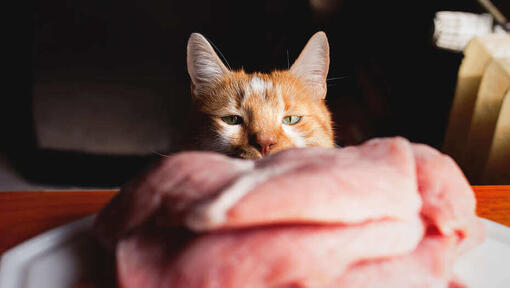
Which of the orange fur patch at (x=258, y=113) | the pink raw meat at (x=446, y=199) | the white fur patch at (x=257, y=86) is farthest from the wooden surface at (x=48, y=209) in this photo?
the white fur patch at (x=257, y=86)

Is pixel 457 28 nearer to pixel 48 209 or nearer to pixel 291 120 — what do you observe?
pixel 291 120

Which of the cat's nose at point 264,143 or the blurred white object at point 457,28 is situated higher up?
the blurred white object at point 457,28

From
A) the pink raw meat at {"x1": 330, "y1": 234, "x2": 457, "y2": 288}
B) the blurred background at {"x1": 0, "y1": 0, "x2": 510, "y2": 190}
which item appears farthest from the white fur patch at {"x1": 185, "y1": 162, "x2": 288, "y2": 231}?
the blurred background at {"x1": 0, "y1": 0, "x2": 510, "y2": 190}

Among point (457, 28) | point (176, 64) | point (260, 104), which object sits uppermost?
point (457, 28)

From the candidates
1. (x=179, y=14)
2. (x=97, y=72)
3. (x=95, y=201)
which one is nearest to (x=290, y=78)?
(x=95, y=201)

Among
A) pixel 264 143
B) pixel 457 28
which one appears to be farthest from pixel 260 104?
pixel 457 28

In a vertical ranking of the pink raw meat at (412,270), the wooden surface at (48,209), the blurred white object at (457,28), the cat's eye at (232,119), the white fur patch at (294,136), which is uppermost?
the blurred white object at (457,28)

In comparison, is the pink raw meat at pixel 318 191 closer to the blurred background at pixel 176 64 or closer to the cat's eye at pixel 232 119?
the cat's eye at pixel 232 119
